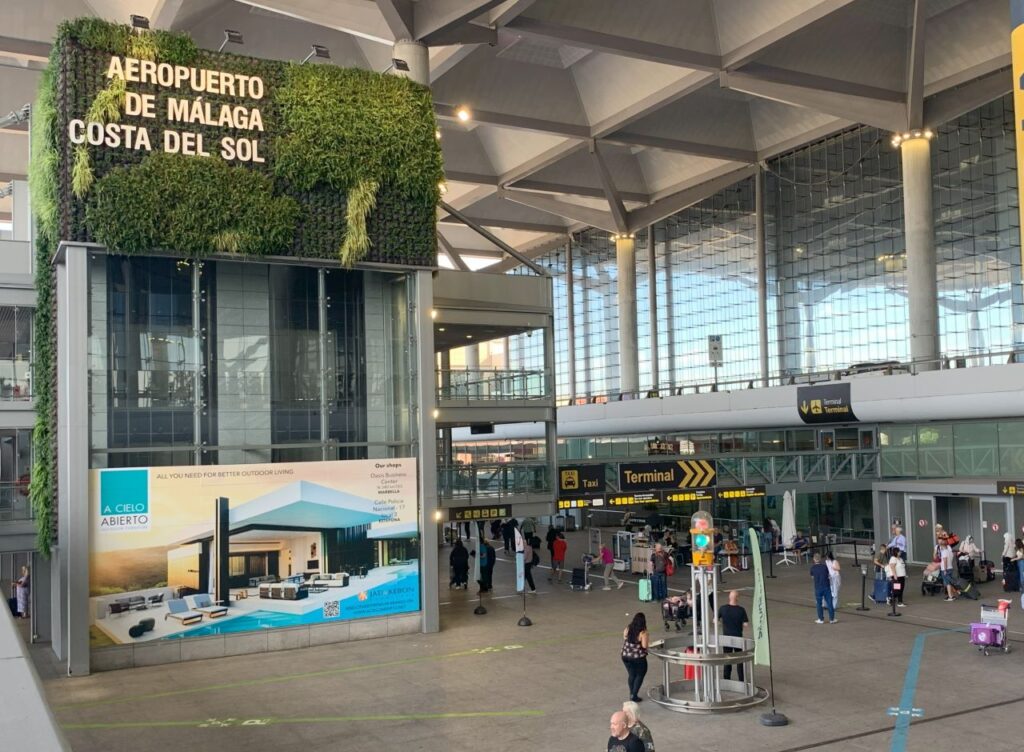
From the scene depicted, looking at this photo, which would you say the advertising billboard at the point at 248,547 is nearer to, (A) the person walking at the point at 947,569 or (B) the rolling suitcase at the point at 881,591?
(B) the rolling suitcase at the point at 881,591

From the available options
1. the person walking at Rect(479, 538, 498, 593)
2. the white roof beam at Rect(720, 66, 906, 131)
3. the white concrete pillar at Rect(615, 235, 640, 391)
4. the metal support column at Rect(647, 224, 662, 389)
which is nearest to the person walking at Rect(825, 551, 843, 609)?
the person walking at Rect(479, 538, 498, 593)

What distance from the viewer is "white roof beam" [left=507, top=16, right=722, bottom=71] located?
1264 inches

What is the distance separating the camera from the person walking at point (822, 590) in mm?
19422

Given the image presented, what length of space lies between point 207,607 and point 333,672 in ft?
9.98

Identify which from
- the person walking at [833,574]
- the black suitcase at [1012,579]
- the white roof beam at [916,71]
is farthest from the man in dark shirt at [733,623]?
the white roof beam at [916,71]

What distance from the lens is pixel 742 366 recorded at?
2128 inches

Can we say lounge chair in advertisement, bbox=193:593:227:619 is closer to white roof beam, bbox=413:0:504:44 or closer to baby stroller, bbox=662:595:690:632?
baby stroller, bbox=662:595:690:632

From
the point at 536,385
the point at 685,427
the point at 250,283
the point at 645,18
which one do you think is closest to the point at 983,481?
the point at 536,385

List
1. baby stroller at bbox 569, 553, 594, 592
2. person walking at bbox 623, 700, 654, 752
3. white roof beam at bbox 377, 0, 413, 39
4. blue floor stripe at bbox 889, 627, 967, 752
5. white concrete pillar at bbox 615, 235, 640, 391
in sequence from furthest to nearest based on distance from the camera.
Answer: white concrete pillar at bbox 615, 235, 640, 391 → white roof beam at bbox 377, 0, 413, 39 → baby stroller at bbox 569, 553, 594, 592 → blue floor stripe at bbox 889, 627, 967, 752 → person walking at bbox 623, 700, 654, 752

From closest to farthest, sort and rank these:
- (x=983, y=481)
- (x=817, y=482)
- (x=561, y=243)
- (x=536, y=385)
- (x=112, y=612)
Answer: (x=112, y=612) → (x=536, y=385) → (x=983, y=481) → (x=817, y=482) → (x=561, y=243)

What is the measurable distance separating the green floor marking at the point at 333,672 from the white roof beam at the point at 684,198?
1395 inches

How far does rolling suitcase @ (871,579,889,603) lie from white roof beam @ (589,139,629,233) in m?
26.5

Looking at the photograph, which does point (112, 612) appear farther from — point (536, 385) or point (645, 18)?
point (645, 18)

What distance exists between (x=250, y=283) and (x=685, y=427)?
25588mm
